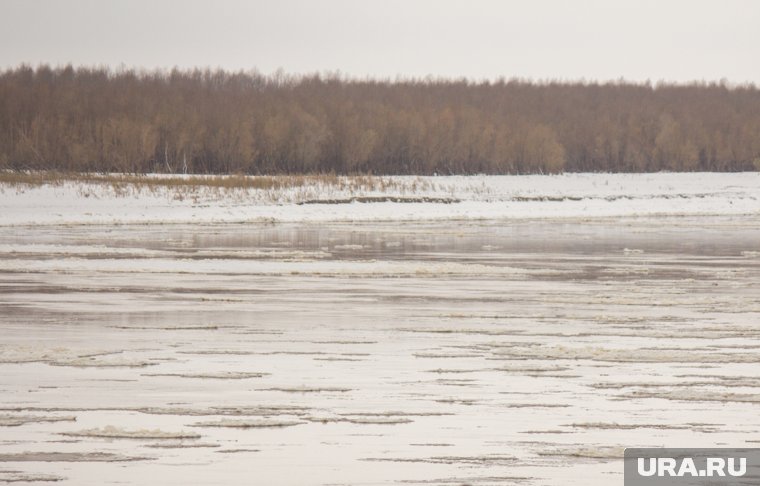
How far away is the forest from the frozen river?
4599 centimetres

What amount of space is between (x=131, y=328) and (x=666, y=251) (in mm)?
14122

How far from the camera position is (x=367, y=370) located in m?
9.54

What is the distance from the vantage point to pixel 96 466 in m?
6.47

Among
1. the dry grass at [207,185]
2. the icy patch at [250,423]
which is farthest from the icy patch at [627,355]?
the dry grass at [207,185]

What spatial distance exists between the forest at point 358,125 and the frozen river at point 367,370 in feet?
151

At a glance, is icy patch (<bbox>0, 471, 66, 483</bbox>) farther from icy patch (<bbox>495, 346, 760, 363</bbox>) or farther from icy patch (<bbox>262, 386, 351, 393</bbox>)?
icy patch (<bbox>495, 346, 760, 363</bbox>)

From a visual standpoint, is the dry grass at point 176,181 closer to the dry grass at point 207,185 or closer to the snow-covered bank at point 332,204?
the dry grass at point 207,185

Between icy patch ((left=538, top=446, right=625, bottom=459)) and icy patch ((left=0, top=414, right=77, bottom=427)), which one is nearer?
icy patch ((left=538, top=446, right=625, bottom=459))

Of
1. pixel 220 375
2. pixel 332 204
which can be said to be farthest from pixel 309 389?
pixel 332 204

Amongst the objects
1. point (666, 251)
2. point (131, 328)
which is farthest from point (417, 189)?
point (131, 328)

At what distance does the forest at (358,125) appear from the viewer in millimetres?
71875

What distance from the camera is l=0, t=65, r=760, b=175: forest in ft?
236

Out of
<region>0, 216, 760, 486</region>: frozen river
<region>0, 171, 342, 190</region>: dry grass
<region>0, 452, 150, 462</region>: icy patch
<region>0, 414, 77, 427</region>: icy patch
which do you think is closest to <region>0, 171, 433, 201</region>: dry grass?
<region>0, 171, 342, 190</region>: dry grass

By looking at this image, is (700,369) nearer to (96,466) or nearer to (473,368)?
(473,368)
